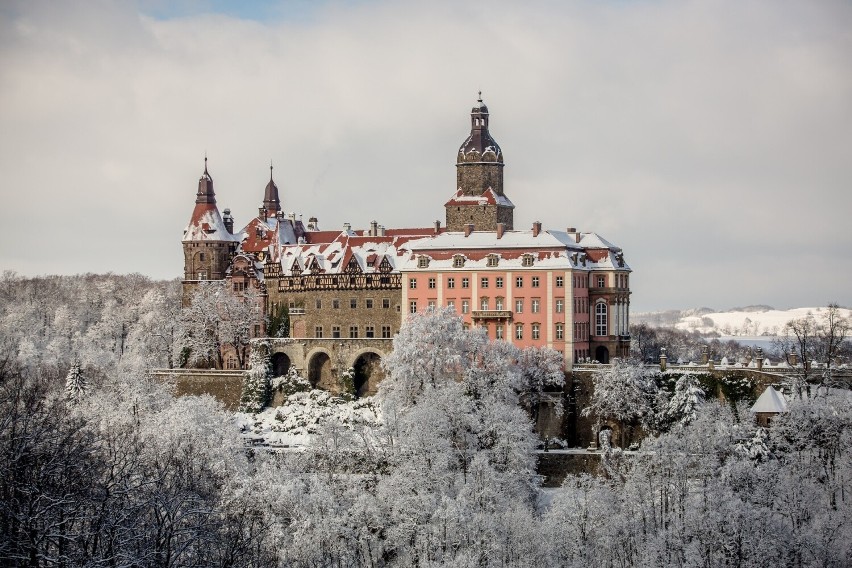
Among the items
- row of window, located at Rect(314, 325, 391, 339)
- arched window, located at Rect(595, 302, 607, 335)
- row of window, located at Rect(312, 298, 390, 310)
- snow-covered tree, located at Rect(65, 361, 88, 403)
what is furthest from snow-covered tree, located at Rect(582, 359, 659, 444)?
snow-covered tree, located at Rect(65, 361, 88, 403)

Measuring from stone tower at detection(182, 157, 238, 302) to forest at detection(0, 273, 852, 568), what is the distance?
15.4 meters

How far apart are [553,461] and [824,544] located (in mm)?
18210

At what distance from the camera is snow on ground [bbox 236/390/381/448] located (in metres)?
74.9

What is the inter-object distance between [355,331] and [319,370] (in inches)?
130

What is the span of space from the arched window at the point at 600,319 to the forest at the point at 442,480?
5.83 m

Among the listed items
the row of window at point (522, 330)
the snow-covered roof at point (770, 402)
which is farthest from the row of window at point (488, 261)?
the snow-covered roof at point (770, 402)

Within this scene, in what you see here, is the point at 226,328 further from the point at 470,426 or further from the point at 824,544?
the point at 824,544

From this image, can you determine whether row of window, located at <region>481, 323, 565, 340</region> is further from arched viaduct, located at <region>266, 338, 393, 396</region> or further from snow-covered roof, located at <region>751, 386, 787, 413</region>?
snow-covered roof, located at <region>751, 386, 787, 413</region>

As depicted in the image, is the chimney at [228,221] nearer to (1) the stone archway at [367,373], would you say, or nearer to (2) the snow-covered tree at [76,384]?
(2) the snow-covered tree at [76,384]

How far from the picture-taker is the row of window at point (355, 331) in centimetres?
8450

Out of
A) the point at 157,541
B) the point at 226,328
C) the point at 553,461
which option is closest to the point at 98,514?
the point at 157,541

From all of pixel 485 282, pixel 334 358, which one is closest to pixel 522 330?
pixel 485 282

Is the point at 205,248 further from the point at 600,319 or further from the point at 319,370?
the point at 600,319

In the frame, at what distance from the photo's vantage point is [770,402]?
67.7 metres
